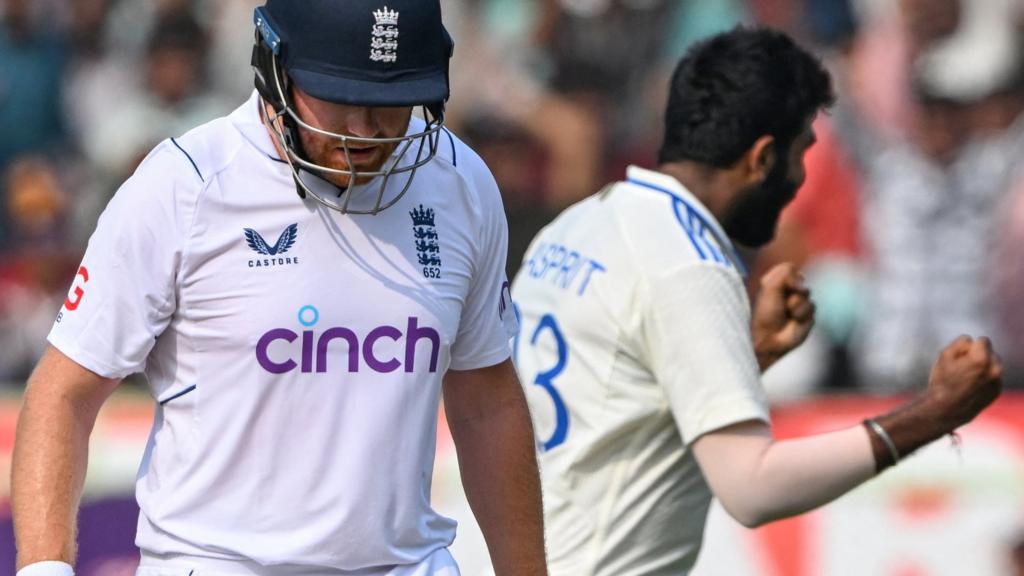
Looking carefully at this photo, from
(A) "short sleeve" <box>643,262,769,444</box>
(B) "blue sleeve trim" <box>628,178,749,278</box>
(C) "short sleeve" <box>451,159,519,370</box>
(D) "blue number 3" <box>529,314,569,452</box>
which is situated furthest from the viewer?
(D) "blue number 3" <box>529,314,569,452</box>

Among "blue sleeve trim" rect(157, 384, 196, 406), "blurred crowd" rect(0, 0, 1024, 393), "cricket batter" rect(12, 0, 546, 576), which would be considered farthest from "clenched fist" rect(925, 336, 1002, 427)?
"blurred crowd" rect(0, 0, 1024, 393)

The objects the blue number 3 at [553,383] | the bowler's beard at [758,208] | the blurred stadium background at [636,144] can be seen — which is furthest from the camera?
the blurred stadium background at [636,144]

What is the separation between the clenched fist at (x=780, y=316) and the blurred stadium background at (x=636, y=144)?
279cm

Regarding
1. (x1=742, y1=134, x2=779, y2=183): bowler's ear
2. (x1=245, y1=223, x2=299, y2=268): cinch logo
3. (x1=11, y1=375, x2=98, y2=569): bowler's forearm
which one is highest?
(x1=245, y1=223, x2=299, y2=268): cinch logo

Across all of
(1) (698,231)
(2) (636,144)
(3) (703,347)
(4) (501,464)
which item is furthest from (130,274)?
(2) (636,144)

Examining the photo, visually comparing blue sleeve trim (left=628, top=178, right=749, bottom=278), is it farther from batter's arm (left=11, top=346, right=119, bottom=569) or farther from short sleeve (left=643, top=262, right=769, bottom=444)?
batter's arm (left=11, top=346, right=119, bottom=569)

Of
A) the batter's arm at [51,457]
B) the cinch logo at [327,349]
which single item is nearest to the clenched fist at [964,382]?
the cinch logo at [327,349]

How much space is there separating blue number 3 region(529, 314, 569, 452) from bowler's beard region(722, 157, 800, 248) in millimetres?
478

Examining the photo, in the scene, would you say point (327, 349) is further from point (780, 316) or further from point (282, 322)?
point (780, 316)

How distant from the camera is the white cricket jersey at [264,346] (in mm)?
2799

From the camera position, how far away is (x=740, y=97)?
13.3 ft

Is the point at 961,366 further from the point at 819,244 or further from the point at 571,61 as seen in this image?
the point at 571,61

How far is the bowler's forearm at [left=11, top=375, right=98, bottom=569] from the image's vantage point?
273 cm

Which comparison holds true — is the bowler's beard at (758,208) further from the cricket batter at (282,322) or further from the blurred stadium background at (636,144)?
the blurred stadium background at (636,144)
